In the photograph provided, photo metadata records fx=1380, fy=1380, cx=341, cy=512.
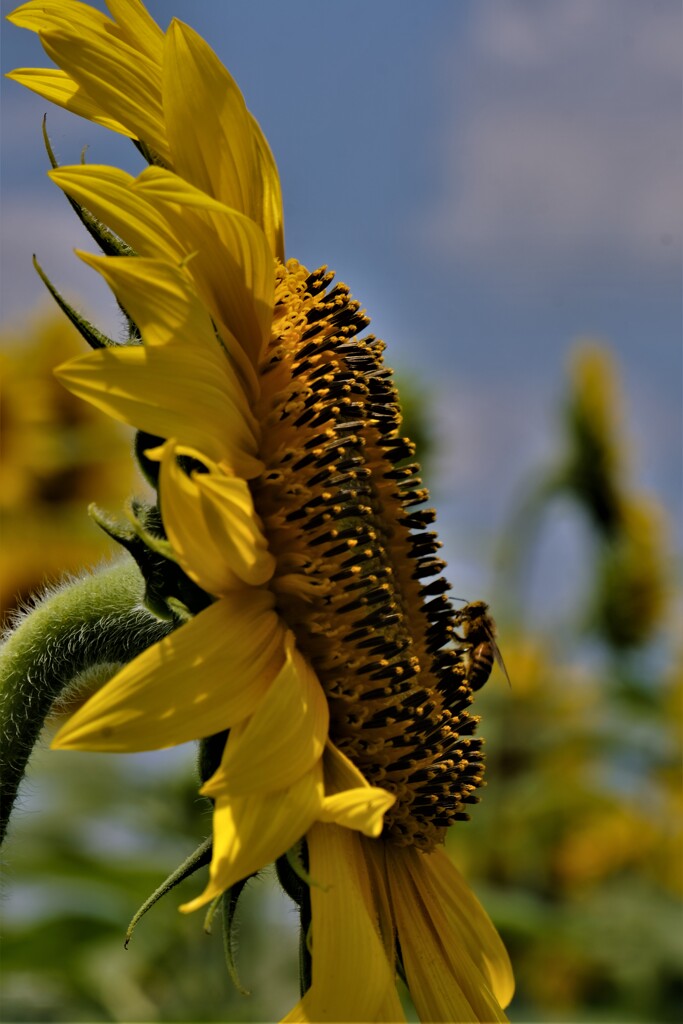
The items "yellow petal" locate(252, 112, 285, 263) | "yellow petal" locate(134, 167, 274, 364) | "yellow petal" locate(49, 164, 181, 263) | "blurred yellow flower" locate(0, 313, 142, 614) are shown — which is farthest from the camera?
"blurred yellow flower" locate(0, 313, 142, 614)

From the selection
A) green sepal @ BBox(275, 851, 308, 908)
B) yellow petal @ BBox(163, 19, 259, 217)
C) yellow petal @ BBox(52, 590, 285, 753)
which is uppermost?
yellow petal @ BBox(163, 19, 259, 217)

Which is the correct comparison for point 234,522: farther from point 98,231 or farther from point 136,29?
point 136,29

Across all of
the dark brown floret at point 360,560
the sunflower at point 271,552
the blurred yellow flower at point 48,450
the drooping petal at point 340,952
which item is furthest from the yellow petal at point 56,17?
the blurred yellow flower at point 48,450

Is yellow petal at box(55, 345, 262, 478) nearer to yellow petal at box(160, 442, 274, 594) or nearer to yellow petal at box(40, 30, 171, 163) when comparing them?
yellow petal at box(160, 442, 274, 594)

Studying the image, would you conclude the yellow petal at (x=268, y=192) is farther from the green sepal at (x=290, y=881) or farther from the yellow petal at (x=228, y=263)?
the green sepal at (x=290, y=881)

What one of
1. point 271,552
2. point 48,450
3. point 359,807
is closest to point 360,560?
point 271,552

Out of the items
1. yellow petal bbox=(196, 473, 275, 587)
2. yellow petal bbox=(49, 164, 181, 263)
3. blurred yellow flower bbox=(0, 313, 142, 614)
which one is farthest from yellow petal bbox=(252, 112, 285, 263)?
blurred yellow flower bbox=(0, 313, 142, 614)

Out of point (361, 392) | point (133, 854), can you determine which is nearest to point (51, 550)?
point (133, 854)
